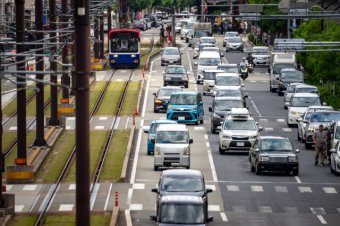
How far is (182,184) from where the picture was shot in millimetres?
40375

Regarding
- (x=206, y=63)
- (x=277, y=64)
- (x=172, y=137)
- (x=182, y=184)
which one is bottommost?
(x=206, y=63)

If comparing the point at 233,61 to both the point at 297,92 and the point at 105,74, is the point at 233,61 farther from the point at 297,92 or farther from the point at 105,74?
the point at 297,92

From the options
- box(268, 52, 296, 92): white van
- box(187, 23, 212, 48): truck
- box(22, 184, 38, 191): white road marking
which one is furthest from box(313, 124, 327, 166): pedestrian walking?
box(187, 23, 212, 48): truck

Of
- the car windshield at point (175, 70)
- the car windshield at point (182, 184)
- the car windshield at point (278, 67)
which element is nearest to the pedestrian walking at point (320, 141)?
the car windshield at point (182, 184)

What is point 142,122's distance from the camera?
238 ft

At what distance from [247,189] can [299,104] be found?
2034 cm

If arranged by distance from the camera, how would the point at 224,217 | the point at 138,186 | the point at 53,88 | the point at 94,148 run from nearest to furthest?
1. the point at 224,217
2. the point at 138,186
3. the point at 94,148
4. the point at 53,88

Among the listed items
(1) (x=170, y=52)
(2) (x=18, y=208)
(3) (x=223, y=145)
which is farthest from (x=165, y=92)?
(1) (x=170, y=52)

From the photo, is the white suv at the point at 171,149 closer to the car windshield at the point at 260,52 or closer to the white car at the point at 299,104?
the white car at the point at 299,104

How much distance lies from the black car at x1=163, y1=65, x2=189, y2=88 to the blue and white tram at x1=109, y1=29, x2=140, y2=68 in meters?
13.7

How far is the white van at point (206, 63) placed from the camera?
95125 millimetres

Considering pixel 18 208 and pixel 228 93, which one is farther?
pixel 228 93

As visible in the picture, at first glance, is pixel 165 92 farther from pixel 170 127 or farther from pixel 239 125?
pixel 170 127

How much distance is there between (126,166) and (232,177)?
15.4 ft
